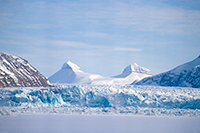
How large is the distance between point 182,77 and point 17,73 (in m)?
13.6

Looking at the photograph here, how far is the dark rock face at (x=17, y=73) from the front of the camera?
15.1 m

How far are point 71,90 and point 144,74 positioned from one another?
30.2 meters

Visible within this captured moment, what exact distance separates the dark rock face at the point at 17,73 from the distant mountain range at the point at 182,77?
11.2 metres

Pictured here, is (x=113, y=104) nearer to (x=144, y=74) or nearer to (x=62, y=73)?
(x=62, y=73)

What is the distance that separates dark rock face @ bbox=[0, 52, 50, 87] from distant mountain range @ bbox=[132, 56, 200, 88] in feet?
36.9

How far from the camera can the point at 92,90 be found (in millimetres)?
12445

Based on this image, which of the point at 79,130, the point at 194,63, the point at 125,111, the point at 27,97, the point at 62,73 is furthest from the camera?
the point at 62,73

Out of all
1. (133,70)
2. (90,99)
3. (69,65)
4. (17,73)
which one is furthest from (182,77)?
(133,70)

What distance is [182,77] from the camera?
22828 mm

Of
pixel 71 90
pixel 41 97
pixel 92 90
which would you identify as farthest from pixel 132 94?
pixel 41 97

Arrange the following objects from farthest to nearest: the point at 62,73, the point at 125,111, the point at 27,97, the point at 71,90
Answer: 1. the point at 62,73
2. the point at 71,90
3. the point at 27,97
4. the point at 125,111

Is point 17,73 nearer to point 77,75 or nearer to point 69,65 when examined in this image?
point 77,75

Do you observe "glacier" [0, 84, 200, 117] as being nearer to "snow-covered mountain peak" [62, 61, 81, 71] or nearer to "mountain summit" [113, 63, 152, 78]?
"snow-covered mountain peak" [62, 61, 81, 71]

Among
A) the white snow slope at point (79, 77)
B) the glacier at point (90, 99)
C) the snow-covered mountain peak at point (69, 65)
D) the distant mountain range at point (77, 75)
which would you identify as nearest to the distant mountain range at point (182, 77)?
the distant mountain range at point (77, 75)
